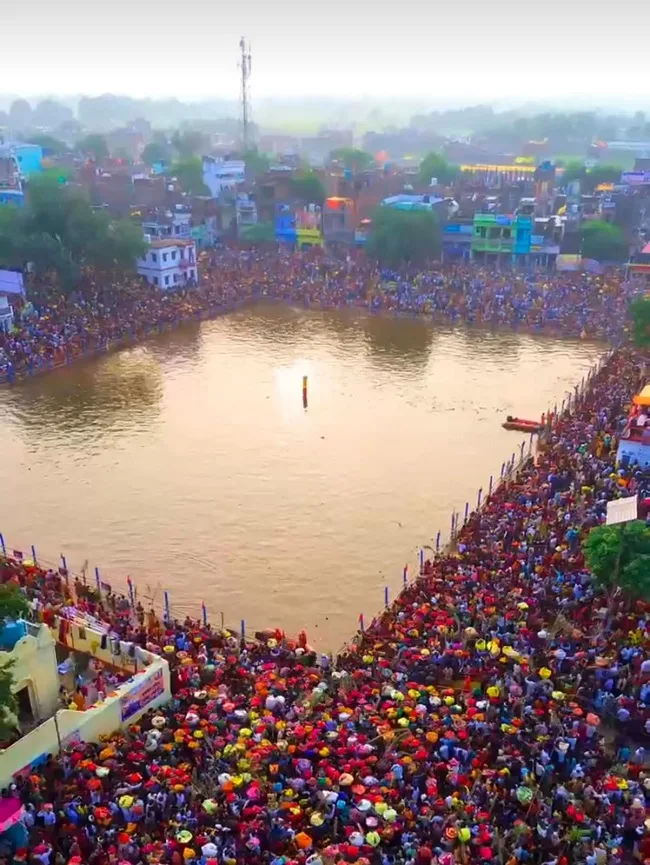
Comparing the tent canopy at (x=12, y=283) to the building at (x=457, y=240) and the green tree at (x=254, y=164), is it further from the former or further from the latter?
the green tree at (x=254, y=164)

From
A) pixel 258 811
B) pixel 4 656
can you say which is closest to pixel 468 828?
pixel 258 811

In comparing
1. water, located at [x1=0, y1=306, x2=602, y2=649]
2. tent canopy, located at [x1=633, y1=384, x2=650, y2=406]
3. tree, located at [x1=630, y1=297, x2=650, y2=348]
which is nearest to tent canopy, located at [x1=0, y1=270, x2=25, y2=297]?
water, located at [x1=0, y1=306, x2=602, y2=649]

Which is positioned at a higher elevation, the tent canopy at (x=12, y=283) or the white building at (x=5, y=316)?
the tent canopy at (x=12, y=283)

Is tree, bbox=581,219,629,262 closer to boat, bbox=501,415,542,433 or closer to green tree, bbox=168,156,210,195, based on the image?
boat, bbox=501,415,542,433

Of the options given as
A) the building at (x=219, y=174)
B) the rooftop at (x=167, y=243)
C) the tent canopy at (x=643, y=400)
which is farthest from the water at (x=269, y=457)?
the building at (x=219, y=174)

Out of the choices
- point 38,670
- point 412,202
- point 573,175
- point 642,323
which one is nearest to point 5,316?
point 38,670
